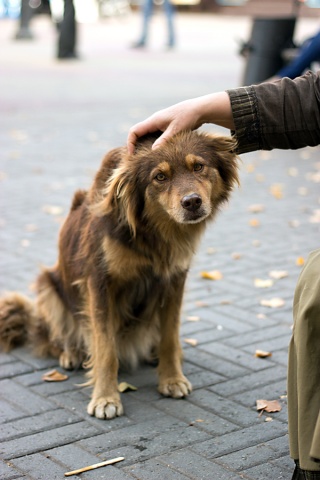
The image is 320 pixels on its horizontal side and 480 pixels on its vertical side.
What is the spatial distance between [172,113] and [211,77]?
47.7 feet

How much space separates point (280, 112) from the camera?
3.00 metres

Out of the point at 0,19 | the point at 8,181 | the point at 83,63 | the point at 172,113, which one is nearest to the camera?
the point at 172,113

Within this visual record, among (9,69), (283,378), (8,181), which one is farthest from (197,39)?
(283,378)

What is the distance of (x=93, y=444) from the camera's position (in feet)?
11.1

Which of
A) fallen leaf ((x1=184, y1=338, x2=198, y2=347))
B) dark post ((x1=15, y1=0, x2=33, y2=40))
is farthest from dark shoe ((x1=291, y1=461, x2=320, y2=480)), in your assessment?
dark post ((x1=15, y1=0, x2=33, y2=40))

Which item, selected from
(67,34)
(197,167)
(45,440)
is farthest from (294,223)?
(67,34)

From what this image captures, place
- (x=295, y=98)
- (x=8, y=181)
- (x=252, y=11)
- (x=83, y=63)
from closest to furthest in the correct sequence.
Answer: (x=295, y=98) < (x=8, y=181) < (x=252, y=11) < (x=83, y=63)

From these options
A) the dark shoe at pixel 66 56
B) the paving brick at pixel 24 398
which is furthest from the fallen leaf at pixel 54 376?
the dark shoe at pixel 66 56

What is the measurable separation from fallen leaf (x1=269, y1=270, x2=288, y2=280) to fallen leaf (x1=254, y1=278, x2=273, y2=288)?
0.07m

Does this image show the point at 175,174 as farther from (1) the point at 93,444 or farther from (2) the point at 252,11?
(2) the point at 252,11

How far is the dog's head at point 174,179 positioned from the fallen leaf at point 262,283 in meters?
2.10

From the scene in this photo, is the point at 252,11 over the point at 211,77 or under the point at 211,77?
over

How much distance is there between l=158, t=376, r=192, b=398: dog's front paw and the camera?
3.92 m

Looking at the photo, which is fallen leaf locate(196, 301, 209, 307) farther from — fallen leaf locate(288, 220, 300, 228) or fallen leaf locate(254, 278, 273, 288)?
fallen leaf locate(288, 220, 300, 228)
